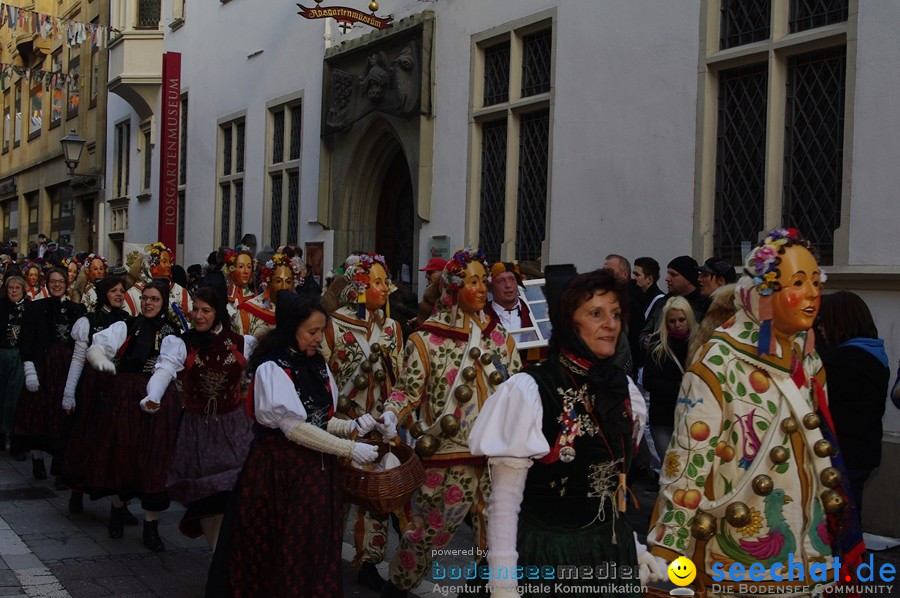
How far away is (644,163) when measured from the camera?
10328 mm

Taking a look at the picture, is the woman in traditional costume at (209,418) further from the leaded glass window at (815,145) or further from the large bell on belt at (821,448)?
the leaded glass window at (815,145)

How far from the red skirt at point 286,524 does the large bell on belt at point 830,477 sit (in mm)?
2311

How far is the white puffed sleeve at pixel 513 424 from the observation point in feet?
11.9

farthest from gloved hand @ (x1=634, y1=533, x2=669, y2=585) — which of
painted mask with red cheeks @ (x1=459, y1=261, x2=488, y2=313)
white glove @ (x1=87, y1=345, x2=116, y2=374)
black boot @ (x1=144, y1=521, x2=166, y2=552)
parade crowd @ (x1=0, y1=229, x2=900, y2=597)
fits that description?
white glove @ (x1=87, y1=345, x2=116, y2=374)

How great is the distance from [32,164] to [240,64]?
18.2 metres

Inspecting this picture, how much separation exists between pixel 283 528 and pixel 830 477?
8.24 ft

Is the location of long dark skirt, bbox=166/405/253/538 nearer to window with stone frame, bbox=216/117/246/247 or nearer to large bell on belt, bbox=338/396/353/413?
large bell on belt, bbox=338/396/353/413

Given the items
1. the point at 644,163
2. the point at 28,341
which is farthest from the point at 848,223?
the point at 28,341

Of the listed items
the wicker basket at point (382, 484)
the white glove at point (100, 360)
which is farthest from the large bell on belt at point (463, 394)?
the white glove at point (100, 360)

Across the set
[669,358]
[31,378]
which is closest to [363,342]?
[669,358]

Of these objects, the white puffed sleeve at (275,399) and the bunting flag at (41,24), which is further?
the bunting flag at (41,24)

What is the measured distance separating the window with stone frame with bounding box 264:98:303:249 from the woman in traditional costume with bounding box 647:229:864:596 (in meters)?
13.5

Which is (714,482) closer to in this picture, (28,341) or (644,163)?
(644,163)

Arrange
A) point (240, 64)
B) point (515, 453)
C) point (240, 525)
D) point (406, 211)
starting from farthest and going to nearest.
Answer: point (240, 64) < point (406, 211) < point (240, 525) < point (515, 453)
